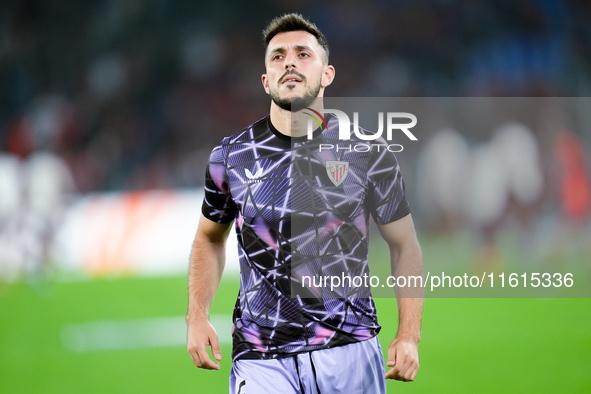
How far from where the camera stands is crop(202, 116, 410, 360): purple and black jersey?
2.66m

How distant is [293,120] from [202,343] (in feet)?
2.93

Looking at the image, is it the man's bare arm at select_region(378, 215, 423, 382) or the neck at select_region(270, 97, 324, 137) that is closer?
the man's bare arm at select_region(378, 215, 423, 382)

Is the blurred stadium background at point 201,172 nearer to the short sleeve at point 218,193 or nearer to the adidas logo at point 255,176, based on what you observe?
the short sleeve at point 218,193

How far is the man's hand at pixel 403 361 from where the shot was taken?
2.52 metres

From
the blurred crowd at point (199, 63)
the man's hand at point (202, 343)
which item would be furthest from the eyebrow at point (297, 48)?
the blurred crowd at point (199, 63)

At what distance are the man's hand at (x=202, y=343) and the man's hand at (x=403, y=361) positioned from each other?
623 millimetres

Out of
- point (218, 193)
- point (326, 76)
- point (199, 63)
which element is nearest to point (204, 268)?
point (218, 193)

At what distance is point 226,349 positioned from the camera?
7.12 metres

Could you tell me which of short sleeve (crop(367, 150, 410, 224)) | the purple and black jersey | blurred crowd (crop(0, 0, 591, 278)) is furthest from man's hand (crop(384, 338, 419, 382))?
blurred crowd (crop(0, 0, 591, 278))

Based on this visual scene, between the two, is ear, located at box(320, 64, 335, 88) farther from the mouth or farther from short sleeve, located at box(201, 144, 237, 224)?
short sleeve, located at box(201, 144, 237, 224)

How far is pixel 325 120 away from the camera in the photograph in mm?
2861

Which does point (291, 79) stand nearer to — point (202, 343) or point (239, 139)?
point (239, 139)

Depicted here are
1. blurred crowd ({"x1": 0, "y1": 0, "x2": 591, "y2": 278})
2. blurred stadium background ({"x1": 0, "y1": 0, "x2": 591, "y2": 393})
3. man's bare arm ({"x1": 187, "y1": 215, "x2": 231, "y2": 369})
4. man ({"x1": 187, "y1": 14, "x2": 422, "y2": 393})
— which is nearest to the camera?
man ({"x1": 187, "y1": 14, "x2": 422, "y2": 393})

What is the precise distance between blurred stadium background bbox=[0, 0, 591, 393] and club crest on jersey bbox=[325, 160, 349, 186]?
10.9 ft
